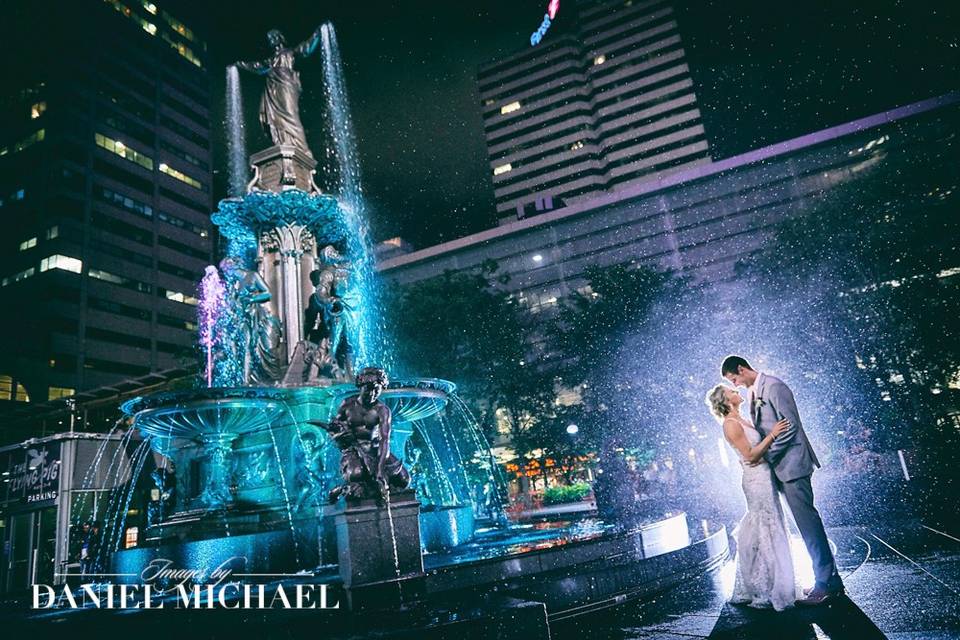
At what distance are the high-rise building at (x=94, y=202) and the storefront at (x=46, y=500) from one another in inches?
1344

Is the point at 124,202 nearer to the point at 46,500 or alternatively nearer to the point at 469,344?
the point at 46,500

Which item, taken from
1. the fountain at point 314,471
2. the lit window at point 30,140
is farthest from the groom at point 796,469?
the lit window at point 30,140

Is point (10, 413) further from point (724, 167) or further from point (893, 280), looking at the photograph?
point (724, 167)

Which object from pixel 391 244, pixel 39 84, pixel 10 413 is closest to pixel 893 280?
pixel 10 413

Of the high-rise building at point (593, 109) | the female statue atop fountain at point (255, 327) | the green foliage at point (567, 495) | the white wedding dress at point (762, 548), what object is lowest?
the green foliage at point (567, 495)

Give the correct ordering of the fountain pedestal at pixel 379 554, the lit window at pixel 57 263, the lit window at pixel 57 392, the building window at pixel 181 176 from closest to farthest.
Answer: the fountain pedestal at pixel 379 554 → the lit window at pixel 57 392 → the lit window at pixel 57 263 → the building window at pixel 181 176

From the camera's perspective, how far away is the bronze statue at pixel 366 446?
5199mm

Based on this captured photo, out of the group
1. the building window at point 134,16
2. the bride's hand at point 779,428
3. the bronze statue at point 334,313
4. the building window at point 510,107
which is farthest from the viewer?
the building window at point 510,107

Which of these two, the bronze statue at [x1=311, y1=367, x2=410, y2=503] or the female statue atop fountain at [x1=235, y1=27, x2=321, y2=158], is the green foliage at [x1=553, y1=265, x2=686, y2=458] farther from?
the bronze statue at [x1=311, y1=367, x2=410, y2=503]

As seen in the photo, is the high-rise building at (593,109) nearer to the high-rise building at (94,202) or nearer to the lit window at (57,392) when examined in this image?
the high-rise building at (94,202)

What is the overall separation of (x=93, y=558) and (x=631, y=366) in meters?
21.7

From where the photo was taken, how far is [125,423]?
945 inches

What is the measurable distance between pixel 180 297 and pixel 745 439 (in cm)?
7278

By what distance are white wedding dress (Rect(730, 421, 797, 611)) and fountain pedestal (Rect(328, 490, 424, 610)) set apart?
2.72 metres
